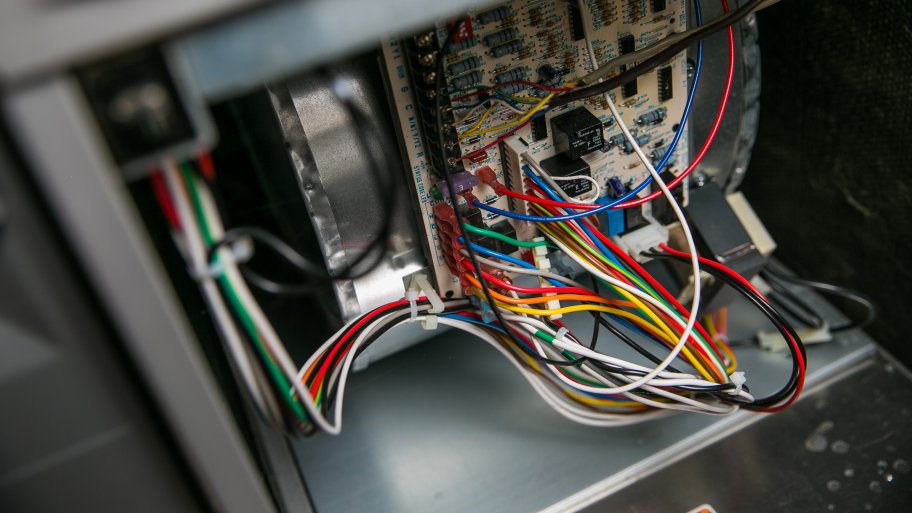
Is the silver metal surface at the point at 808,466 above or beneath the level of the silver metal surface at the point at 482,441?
beneath

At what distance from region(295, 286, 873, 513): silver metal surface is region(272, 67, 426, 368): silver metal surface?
0.37 feet

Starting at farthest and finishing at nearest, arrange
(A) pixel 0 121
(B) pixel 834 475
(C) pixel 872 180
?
(C) pixel 872 180 → (B) pixel 834 475 → (A) pixel 0 121

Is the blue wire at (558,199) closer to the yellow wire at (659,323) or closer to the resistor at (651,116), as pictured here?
the yellow wire at (659,323)

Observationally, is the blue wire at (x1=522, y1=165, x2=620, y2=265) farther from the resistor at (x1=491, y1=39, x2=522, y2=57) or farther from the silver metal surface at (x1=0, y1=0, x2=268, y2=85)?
the silver metal surface at (x1=0, y1=0, x2=268, y2=85)

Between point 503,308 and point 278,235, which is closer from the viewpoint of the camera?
point 503,308

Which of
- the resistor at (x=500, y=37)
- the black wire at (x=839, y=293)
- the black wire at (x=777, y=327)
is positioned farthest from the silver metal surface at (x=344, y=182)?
the black wire at (x=839, y=293)

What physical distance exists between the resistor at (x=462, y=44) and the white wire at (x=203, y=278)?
1.24 ft

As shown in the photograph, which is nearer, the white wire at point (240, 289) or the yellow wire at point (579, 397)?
Result: the white wire at point (240, 289)

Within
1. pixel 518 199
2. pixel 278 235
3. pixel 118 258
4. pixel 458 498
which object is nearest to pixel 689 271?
pixel 518 199

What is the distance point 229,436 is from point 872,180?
99 cm

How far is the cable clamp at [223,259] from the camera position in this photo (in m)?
0.45

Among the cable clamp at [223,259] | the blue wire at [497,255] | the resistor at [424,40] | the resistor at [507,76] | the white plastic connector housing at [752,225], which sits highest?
the resistor at [424,40]

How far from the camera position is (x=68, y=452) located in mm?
470

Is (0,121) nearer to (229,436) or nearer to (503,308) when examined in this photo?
(229,436)
